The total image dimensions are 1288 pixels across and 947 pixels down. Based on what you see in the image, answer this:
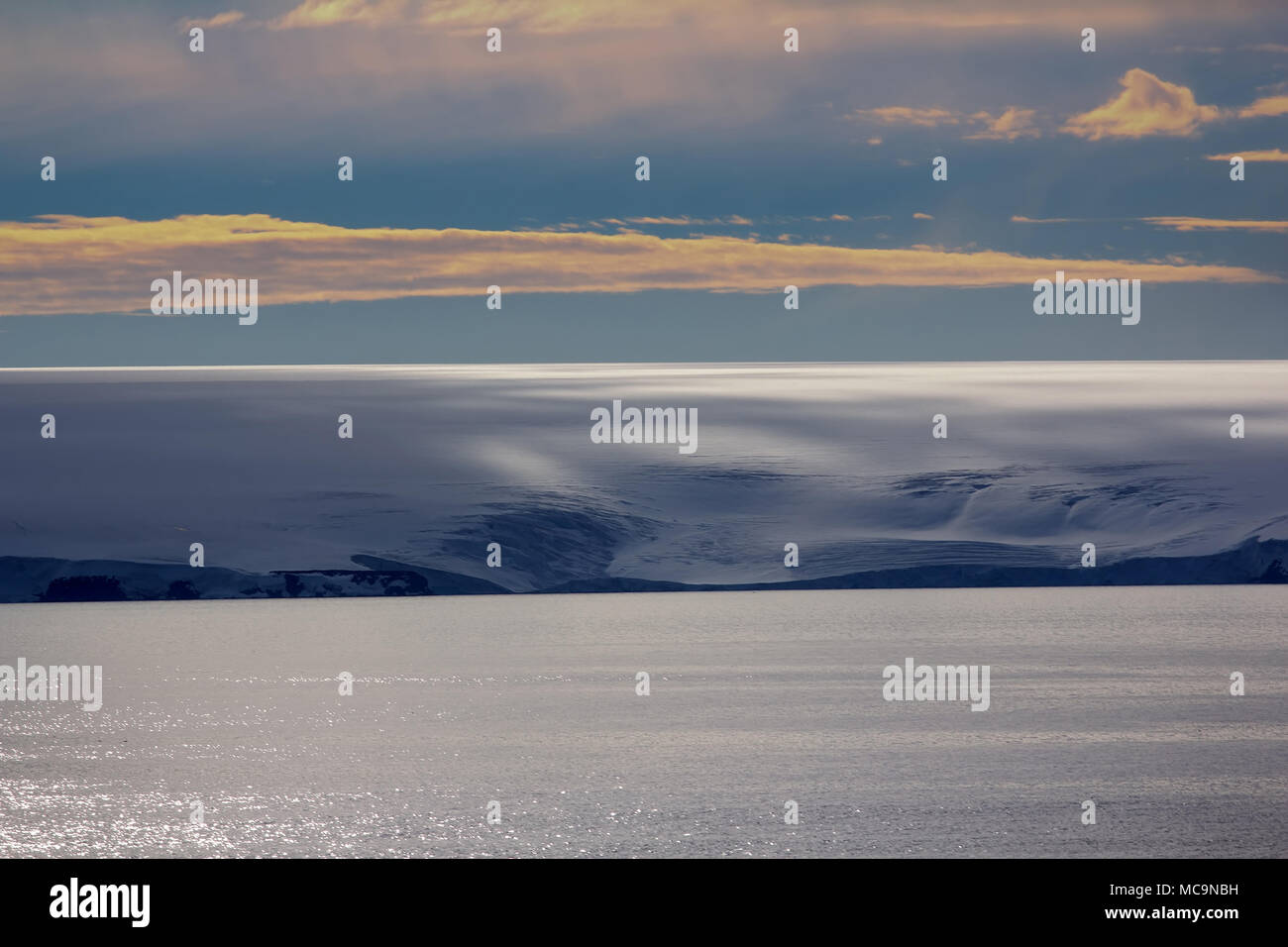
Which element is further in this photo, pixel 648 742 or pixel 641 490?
pixel 641 490

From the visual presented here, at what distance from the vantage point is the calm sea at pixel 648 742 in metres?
12.1

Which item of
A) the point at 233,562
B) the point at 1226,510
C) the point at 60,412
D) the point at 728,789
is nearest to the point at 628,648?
the point at 728,789

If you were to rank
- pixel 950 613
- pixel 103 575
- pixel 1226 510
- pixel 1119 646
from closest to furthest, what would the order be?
pixel 1119 646 < pixel 950 613 < pixel 103 575 < pixel 1226 510

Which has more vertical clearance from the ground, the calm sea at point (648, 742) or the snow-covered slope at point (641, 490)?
the snow-covered slope at point (641, 490)

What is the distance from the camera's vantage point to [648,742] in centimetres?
1608

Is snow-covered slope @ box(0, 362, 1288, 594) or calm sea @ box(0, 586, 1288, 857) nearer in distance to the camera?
calm sea @ box(0, 586, 1288, 857)

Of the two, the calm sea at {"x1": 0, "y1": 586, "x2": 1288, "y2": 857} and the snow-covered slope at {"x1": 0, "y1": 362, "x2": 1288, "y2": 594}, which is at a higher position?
the snow-covered slope at {"x1": 0, "y1": 362, "x2": 1288, "y2": 594}

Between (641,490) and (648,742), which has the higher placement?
(641,490)

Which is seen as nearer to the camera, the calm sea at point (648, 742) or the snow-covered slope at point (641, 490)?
the calm sea at point (648, 742)

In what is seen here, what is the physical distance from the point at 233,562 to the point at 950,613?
2004 centimetres

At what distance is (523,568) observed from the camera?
40375mm

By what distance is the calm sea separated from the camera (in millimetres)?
12117
